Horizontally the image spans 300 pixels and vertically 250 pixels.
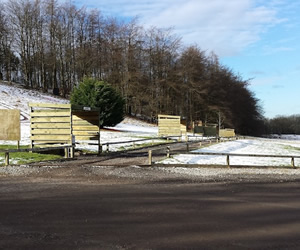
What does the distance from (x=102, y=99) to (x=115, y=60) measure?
23.7 meters

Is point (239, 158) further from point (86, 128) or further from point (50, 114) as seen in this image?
point (50, 114)

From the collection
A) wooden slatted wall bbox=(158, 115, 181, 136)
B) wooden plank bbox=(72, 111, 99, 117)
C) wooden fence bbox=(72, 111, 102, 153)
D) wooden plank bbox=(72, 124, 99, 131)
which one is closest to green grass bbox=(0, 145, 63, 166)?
Result: wooden fence bbox=(72, 111, 102, 153)

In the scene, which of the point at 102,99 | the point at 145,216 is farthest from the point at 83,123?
the point at 102,99

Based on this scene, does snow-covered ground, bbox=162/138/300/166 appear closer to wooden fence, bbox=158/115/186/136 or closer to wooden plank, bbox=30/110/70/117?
wooden fence, bbox=158/115/186/136

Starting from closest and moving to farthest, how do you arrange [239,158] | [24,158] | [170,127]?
1. [24,158]
2. [239,158]
3. [170,127]

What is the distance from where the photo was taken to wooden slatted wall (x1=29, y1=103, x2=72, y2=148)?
15898 mm

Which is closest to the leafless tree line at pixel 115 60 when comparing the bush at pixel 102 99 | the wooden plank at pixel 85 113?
the bush at pixel 102 99

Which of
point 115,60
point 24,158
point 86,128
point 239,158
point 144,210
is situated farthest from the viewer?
point 115,60

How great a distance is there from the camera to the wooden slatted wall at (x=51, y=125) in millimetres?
15898

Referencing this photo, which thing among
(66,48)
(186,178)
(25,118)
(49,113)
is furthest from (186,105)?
(186,178)

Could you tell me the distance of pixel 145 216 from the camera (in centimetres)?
610

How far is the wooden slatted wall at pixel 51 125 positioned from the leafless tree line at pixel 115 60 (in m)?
39.0

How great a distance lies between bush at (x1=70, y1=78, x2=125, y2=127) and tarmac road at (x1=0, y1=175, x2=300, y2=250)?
2493cm

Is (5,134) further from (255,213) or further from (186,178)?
(255,213)
